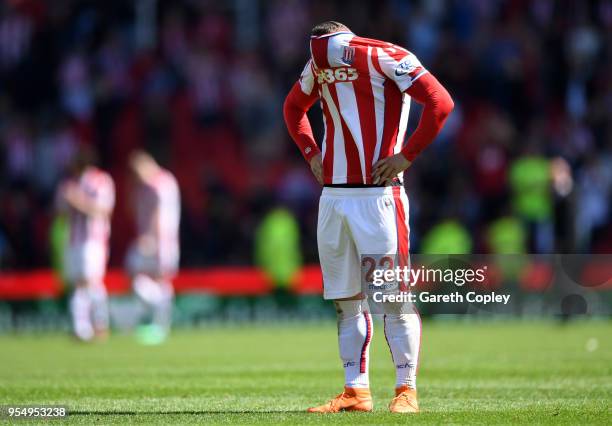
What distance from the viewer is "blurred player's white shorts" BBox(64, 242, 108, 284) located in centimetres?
1866

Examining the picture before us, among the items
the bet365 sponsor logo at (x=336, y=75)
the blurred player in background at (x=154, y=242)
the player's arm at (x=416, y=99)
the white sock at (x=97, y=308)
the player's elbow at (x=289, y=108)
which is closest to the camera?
the player's arm at (x=416, y=99)

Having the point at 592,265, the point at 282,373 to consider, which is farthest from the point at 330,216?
the point at 592,265

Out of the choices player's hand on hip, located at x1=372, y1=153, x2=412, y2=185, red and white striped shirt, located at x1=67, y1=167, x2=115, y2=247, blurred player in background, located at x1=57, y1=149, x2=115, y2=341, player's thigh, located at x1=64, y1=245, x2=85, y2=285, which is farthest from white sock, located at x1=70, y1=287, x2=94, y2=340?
player's hand on hip, located at x1=372, y1=153, x2=412, y2=185

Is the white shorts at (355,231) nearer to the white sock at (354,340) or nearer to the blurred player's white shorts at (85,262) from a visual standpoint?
the white sock at (354,340)

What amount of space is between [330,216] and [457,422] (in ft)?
5.36

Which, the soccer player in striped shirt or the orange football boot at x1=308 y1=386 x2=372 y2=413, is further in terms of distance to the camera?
the orange football boot at x1=308 y1=386 x2=372 y2=413

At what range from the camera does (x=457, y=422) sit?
26.3 ft

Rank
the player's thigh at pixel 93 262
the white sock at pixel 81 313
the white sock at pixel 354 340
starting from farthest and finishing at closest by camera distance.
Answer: the player's thigh at pixel 93 262 < the white sock at pixel 81 313 < the white sock at pixel 354 340

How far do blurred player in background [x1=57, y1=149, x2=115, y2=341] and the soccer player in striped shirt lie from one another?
10131 mm

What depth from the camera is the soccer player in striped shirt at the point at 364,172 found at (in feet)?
28.0

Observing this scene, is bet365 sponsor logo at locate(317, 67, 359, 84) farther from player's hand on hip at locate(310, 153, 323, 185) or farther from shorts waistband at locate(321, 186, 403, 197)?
shorts waistband at locate(321, 186, 403, 197)

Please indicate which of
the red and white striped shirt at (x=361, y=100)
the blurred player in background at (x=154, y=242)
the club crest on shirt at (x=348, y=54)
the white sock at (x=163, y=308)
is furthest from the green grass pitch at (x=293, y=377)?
the club crest on shirt at (x=348, y=54)

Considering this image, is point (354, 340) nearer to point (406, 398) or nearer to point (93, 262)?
point (406, 398)

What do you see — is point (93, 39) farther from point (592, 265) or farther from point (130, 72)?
point (592, 265)
